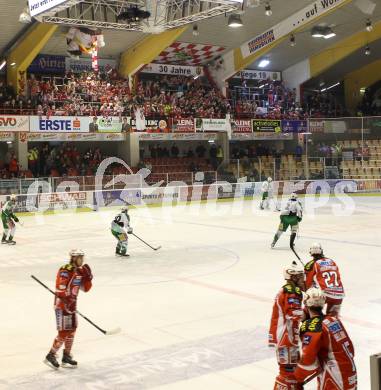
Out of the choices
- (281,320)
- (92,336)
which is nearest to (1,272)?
(92,336)

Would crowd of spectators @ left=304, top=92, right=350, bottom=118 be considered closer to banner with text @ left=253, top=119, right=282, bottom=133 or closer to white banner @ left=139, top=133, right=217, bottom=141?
banner with text @ left=253, top=119, right=282, bottom=133

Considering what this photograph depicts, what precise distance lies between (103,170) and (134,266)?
54.1 ft

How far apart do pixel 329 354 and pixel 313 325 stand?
21 centimetres

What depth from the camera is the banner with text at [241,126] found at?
32406 millimetres

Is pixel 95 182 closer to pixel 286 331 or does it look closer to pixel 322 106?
pixel 322 106

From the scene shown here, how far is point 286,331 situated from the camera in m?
4.92

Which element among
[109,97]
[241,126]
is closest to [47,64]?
[109,97]

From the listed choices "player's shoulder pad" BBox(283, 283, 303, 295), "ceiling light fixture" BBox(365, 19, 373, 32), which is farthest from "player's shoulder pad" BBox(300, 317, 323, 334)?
"ceiling light fixture" BBox(365, 19, 373, 32)

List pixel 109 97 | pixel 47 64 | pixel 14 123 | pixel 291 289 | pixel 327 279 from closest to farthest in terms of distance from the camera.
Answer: pixel 291 289 < pixel 327 279 < pixel 14 123 < pixel 109 97 < pixel 47 64

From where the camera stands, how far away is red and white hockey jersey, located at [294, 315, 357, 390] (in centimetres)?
385

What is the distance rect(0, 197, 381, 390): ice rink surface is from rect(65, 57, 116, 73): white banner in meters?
14.1

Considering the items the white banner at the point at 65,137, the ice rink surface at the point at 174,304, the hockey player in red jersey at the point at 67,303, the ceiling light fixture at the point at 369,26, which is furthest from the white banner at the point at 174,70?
the hockey player in red jersey at the point at 67,303

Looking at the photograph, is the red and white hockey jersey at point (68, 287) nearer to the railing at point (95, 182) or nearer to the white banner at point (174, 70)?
the railing at point (95, 182)

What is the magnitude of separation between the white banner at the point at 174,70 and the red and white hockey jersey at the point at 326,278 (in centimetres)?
2822
